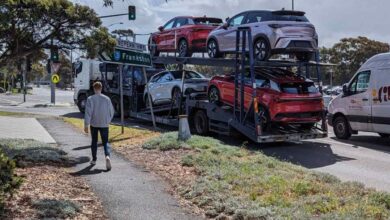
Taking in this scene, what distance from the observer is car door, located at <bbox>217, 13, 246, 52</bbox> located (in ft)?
51.4

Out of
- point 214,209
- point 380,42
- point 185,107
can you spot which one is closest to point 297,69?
point 185,107

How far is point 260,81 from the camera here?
14.5 metres

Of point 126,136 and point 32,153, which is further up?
point 32,153

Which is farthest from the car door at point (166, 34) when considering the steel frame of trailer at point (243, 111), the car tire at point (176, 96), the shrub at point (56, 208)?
the shrub at point (56, 208)

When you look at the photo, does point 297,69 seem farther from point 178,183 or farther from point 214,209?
point 214,209

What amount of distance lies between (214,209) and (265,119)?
7576mm

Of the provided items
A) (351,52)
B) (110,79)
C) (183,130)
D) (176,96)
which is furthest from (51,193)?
(351,52)

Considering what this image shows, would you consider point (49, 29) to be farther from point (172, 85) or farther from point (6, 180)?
point (6, 180)

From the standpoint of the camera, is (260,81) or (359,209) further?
(260,81)

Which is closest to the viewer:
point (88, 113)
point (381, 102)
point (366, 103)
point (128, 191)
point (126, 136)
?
point (128, 191)

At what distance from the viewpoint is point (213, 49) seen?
1692cm

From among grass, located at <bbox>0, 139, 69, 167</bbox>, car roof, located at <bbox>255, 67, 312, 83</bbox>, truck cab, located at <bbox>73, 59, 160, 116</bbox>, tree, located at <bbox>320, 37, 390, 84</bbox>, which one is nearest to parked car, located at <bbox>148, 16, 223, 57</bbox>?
truck cab, located at <bbox>73, 59, 160, 116</bbox>

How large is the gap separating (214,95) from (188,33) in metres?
3.14

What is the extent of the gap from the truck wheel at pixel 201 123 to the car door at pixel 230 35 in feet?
7.02
